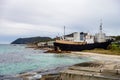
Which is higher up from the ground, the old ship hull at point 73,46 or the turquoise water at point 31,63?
the old ship hull at point 73,46

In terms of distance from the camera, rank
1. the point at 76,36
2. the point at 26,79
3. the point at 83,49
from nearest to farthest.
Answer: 1. the point at 26,79
2. the point at 83,49
3. the point at 76,36

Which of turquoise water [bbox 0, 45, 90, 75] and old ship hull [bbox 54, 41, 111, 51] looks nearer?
turquoise water [bbox 0, 45, 90, 75]

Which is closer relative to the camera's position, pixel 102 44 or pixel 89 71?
pixel 89 71

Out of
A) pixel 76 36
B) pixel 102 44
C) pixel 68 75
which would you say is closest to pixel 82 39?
pixel 76 36

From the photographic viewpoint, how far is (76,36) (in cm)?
8669

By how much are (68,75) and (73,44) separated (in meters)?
58.4

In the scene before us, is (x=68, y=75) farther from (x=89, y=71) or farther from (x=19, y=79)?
(x=19, y=79)

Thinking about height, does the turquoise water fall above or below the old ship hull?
below

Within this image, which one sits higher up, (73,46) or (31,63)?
(73,46)

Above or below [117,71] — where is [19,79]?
below

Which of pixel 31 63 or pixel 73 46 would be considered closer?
pixel 31 63

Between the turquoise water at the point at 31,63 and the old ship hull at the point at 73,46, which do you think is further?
the old ship hull at the point at 73,46

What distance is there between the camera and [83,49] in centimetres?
7250

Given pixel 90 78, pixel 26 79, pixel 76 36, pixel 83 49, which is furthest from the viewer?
pixel 76 36
